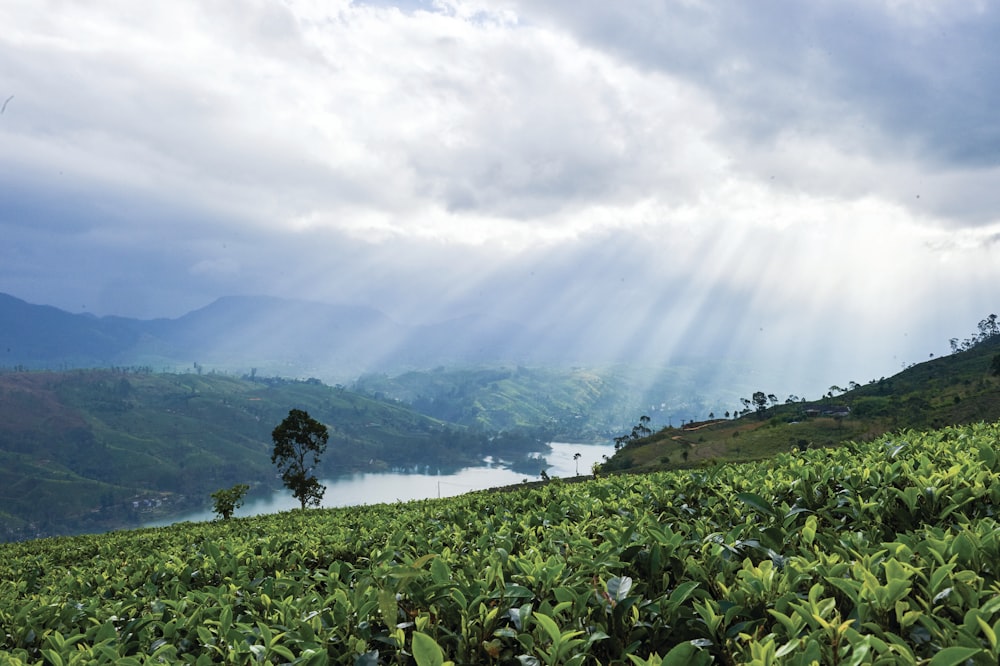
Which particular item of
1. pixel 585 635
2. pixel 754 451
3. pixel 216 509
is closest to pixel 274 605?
pixel 585 635

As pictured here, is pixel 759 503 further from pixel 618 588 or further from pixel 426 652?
pixel 426 652

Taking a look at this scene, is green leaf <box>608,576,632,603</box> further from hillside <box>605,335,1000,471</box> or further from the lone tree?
hillside <box>605,335,1000,471</box>

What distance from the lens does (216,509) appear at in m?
34.9

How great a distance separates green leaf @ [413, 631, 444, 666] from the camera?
241cm

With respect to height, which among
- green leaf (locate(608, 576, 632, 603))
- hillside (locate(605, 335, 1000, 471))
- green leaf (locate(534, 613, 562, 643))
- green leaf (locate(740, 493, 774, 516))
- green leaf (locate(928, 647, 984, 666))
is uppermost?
hillside (locate(605, 335, 1000, 471))

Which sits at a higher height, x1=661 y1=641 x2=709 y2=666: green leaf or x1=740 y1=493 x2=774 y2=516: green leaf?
x1=740 y1=493 x2=774 y2=516: green leaf

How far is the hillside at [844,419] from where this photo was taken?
9181cm

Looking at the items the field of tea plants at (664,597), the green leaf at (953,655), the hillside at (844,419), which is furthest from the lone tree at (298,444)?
the hillside at (844,419)

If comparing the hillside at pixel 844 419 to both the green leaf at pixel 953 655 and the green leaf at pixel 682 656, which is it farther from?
the green leaf at pixel 953 655

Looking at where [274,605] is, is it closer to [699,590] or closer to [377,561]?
[377,561]

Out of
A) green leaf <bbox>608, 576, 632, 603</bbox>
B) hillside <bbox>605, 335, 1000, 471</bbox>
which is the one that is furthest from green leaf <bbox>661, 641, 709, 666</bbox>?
hillside <bbox>605, 335, 1000, 471</bbox>

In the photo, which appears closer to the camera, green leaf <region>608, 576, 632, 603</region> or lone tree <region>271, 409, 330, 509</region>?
green leaf <region>608, 576, 632, 603</region>

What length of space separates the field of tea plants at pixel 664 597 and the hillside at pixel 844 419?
273ft

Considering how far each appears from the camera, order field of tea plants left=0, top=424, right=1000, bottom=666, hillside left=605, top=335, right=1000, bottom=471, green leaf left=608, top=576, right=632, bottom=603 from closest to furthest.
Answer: field of tea plants left=0, top=424, right=1000, bottom=666
green leaf left=608, top=576, right=632, bottom=603
hillside left=605, top=335, right=1000, bottom=471
